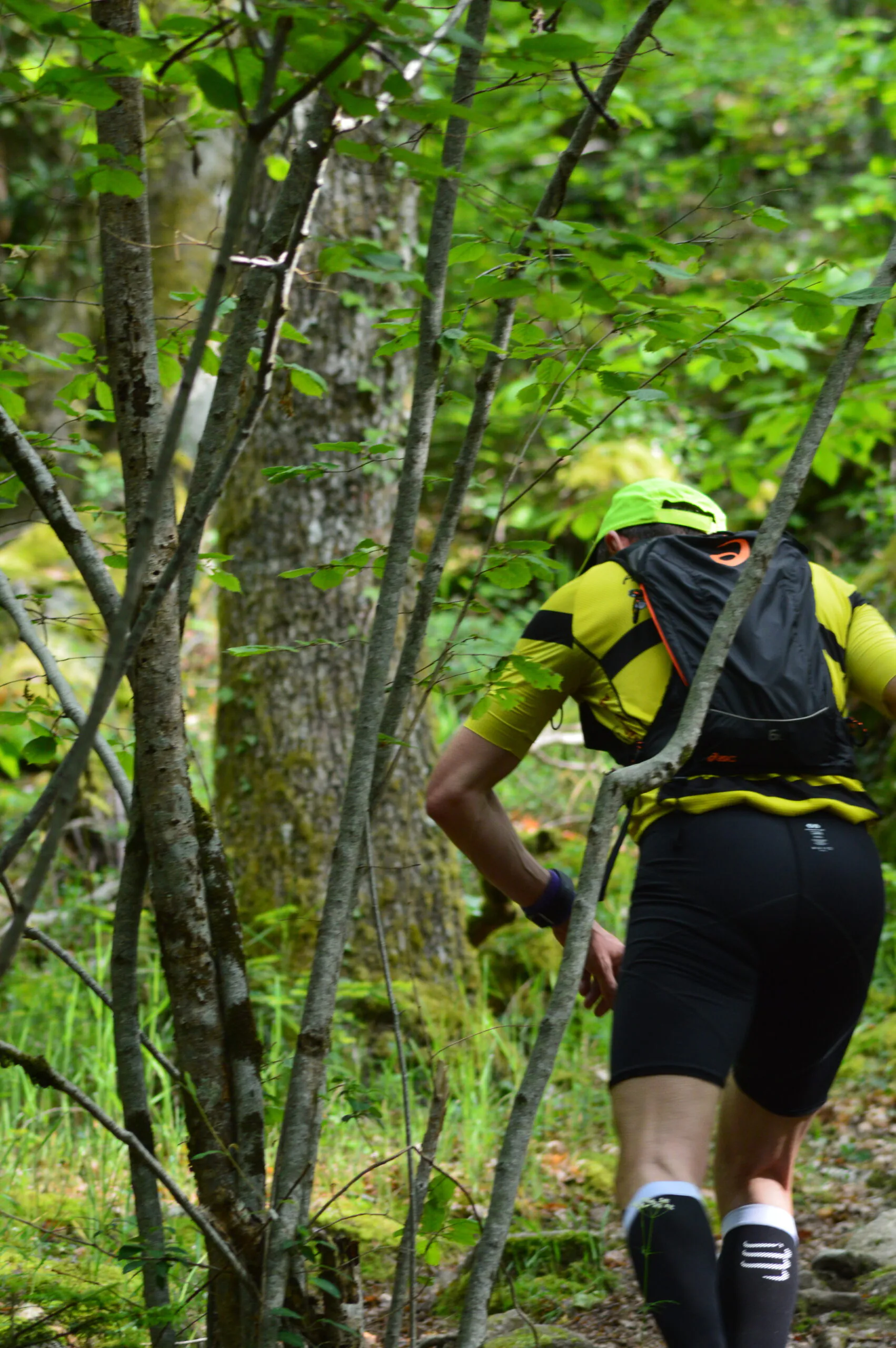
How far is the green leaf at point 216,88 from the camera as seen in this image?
1178mm

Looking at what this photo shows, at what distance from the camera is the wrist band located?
2033mm

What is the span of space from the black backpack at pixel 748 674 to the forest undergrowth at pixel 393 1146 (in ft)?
1.79

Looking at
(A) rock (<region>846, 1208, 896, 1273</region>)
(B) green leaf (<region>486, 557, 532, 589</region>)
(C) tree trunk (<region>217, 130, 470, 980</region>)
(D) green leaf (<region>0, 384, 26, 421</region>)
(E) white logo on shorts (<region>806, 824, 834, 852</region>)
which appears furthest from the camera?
(C) tree trunk (<region>217, 130, 470, 980</region>)

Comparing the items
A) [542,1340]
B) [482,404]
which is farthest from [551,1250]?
[482,404]

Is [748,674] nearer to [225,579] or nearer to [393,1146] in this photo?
[225,579]

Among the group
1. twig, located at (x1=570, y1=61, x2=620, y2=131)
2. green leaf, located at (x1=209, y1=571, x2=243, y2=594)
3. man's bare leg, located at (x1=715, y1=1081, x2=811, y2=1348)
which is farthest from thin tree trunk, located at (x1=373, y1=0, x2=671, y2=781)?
man's bare leg, located at (x1=715, y1=1081, x2=811, y2=1348)

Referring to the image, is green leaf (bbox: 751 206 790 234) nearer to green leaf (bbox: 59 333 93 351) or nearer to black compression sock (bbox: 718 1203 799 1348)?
green leaf (bbox: 59 333 93 351)

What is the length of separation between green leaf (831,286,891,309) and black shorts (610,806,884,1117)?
2.57ft

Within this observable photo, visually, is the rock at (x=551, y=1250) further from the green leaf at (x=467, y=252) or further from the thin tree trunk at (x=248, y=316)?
the green leaf at (x=467, y=252)

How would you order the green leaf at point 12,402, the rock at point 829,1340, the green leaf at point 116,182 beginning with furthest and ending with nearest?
the rock at point 829,1340 → the green leaf at point 12,402 → the green leaf at point 116,182

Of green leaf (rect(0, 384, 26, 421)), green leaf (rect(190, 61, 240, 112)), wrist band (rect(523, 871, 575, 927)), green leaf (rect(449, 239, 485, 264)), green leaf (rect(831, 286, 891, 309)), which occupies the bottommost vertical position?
wrist band (rect(523, 871, 575, 927))

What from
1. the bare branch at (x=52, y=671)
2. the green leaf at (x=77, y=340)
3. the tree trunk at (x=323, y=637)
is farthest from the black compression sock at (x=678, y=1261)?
the tree trunk at (x=323, y=637)

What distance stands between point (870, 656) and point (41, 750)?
1.42 m

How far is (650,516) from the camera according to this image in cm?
206
